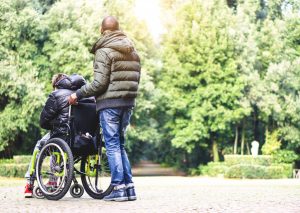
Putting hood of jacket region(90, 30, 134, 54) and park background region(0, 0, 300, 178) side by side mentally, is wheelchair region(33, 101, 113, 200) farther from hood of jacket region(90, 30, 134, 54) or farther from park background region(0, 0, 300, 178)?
park background region(0, 0, 300, 178)

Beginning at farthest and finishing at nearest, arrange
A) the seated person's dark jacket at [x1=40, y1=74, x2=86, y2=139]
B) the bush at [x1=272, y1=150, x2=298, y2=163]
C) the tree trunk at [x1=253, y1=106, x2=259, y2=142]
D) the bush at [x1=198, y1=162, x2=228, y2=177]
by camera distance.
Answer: the tree trunk at [x1=253, y1=106, x2=259, y2=142], the bush at [x1=272, y1=150, x2=298, y2=163], the bush at [x1=198, y1=162, x2=228, y2=177], the seated person's dark jacket at [x1=40, y1=74, x2=86, y2=139]

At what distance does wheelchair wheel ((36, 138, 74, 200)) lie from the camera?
6777 mm

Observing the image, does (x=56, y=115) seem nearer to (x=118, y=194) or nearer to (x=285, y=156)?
(x=118, y=194)

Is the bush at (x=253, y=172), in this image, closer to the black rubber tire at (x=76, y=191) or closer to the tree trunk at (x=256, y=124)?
the tree trunk at (x=256, y=124)

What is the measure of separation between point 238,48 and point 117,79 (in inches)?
1235

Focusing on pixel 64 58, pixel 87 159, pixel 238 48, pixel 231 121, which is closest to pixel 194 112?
pixel 231 121

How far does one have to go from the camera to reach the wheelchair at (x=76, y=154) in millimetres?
7010

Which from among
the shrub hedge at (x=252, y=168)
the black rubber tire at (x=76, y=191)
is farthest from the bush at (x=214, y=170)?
→ the black rubber tire at (x=76, y=191)

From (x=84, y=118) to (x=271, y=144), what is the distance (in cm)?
3190

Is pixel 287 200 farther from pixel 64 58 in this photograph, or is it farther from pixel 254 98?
pixel 254 98

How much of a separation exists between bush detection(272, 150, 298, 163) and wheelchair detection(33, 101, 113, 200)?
31567mm

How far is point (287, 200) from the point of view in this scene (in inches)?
284

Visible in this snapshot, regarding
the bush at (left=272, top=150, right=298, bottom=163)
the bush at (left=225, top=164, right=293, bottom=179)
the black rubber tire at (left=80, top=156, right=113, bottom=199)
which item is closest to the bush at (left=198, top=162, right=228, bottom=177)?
the bush at (left=225, top=164, right=293, bottom=179)

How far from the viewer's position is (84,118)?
24.0 ft
